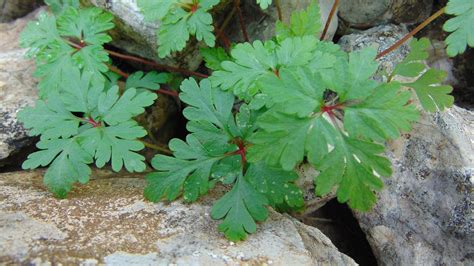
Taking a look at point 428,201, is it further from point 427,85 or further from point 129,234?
point 129,234

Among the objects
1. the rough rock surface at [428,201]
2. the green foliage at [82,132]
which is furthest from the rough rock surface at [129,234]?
the rough rock surface at [428,201]

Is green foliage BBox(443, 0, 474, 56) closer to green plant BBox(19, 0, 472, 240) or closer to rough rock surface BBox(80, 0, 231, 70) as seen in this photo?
green plant BBox(19, 0, 472, 240)

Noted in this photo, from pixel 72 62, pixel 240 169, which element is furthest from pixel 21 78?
pixel 240 169

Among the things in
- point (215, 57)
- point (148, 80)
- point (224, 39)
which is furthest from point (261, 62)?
point (148, 80)

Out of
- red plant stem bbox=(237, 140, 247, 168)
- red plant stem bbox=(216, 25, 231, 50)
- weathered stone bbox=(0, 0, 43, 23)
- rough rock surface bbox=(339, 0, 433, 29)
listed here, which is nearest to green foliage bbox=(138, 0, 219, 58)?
red plant stem bbox=(216, 25, 231, 50)

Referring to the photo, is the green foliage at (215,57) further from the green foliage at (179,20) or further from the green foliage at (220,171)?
the green foliage at (220,171)
